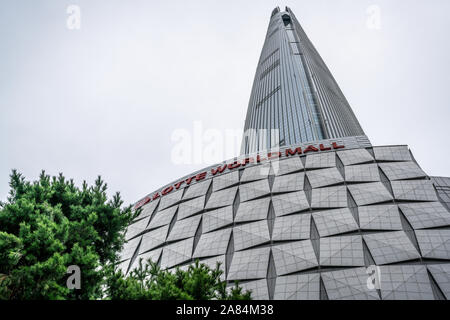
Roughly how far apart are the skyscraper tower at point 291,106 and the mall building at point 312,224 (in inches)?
1156

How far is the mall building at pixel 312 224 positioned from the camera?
2133 centimetres

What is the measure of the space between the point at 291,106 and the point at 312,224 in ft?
167

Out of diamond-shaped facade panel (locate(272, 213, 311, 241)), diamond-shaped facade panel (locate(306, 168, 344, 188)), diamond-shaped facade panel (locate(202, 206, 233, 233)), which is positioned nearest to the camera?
diamond-shaped facade panel (locate(272, 213, 311, 241))

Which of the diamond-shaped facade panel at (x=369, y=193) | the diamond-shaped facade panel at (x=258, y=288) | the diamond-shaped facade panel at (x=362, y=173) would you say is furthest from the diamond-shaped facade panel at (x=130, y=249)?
the diamond-shaped facade panel at (x=362, y=173)

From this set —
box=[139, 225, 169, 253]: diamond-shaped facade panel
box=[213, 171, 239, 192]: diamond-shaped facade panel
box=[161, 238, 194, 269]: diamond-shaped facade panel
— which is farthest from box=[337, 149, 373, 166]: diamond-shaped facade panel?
box=[139, 225, 169, 253]: diamond-shaped facade panel

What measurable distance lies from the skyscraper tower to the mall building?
29358 mm

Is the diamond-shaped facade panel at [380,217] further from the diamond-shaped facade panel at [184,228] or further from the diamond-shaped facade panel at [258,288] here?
the diamond-shaped facade panel at [184,228]

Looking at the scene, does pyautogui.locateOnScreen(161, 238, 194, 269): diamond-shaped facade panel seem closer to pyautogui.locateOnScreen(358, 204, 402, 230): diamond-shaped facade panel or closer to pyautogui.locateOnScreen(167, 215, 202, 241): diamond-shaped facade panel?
pyautogui.locateOnScreen(167, 215, 202, 241): diamond-shaped facade panel

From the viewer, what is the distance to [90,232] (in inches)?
461

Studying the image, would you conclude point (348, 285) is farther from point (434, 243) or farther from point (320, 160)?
point (320, 160)

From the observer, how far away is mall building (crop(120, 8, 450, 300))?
21.3 m

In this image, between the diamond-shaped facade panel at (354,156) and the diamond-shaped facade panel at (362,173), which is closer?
the diamond-shaped facade panel at (362,173)

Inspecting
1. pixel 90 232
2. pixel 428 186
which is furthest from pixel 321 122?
pixel 90 232

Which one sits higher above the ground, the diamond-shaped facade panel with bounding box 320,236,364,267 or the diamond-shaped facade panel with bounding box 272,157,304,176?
the diamond-shaped facade panel with bounding box 272,157,304,176
